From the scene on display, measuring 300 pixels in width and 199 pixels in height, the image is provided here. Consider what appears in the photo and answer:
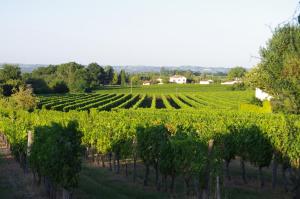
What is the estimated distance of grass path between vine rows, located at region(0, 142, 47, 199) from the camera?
14.0 m

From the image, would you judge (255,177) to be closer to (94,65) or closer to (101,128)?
(101,128)

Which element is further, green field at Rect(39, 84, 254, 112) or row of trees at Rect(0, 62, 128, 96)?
row of trees at Rect(0, 62, 128, 96)

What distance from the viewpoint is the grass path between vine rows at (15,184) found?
1402 centimetres

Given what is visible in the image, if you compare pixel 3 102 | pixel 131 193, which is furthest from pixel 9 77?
pixel 131 193

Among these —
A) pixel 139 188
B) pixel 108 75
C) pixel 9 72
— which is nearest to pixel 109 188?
pixel 139 188

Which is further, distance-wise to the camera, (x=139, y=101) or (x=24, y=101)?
(x=139, y=101)

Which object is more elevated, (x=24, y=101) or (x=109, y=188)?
(x=24, y=101)

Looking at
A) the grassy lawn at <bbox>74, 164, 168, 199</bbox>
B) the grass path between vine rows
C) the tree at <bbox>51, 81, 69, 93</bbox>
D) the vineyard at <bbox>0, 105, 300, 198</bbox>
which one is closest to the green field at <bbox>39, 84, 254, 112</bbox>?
the tree at <bbox>51, 81, 69, 93</bbox>

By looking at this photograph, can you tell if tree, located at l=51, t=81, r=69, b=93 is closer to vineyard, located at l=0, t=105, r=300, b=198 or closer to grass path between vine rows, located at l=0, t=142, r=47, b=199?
vineyard, located at l=0, t=105, r=300, b=198

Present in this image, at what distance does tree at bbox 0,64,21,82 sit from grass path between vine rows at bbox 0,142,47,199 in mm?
73524

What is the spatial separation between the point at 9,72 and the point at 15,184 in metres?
83.0

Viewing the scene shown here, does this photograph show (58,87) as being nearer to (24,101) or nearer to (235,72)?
(24,101)

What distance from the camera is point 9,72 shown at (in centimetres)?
9406

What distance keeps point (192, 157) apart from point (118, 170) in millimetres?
7010
